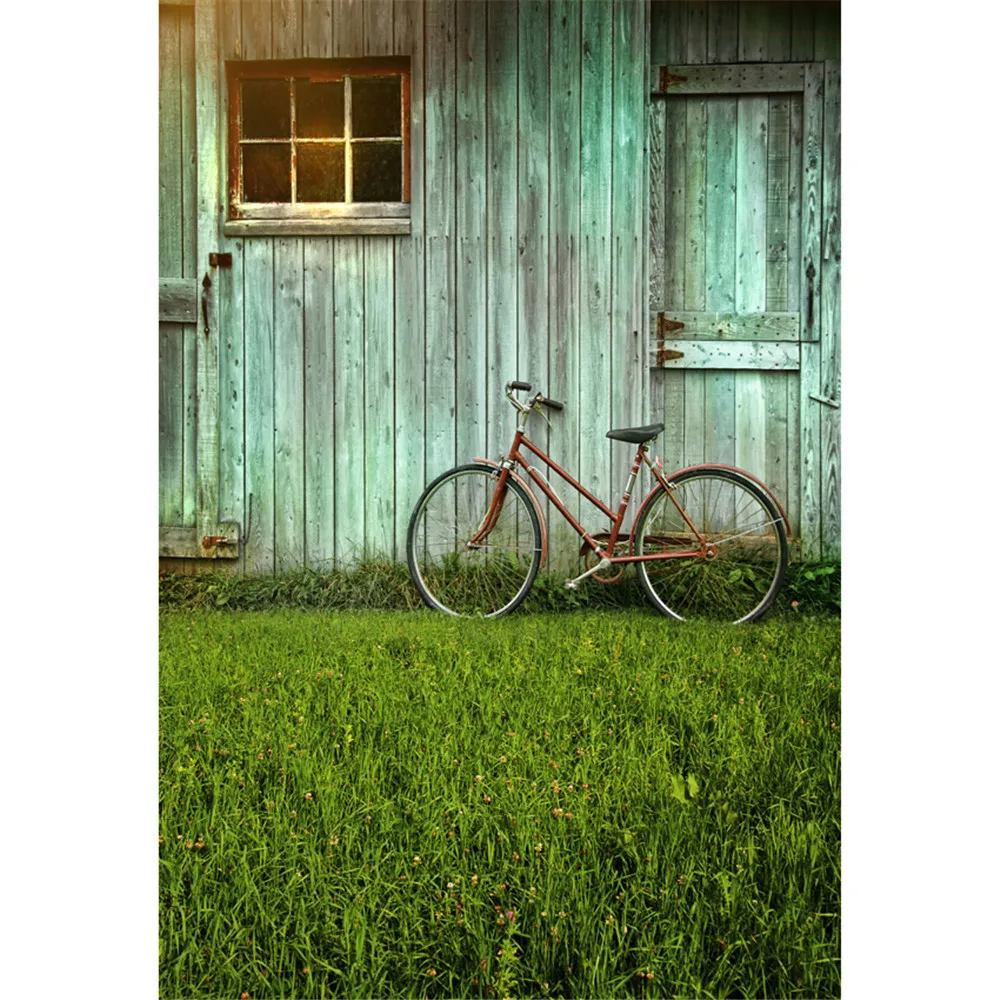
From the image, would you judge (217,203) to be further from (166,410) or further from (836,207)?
(836,207)

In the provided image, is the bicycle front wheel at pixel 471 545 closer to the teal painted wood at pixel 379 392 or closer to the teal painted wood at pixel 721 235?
the teal painted wood at pixel 379 392

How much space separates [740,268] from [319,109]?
6.35 ft

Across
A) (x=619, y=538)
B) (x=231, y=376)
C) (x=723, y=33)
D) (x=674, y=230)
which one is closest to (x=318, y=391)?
(x=231, y=376)

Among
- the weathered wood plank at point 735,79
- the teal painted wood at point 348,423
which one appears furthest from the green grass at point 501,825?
the weathered wood plank at point 735,79

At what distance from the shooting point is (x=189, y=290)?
14.6ft

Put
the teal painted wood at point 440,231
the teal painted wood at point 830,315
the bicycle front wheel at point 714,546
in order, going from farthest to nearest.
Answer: the teal painted wood at point 440,231 → the teal painted wood at point 830,315 → the bicycle front wheel at point 714,546

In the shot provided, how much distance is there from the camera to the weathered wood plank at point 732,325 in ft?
14.1

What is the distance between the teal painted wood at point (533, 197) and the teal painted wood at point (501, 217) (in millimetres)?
28

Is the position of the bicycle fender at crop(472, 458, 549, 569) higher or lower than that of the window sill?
lower

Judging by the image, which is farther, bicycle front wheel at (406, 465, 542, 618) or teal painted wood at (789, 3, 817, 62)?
teal painted wood at (789, 3, 817, 62)

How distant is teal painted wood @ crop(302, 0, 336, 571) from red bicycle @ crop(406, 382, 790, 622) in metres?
0.46

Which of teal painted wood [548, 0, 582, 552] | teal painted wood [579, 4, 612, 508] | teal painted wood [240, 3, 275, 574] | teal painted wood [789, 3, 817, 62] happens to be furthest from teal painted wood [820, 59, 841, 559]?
teal painted wood [240, 3, 275, 574]

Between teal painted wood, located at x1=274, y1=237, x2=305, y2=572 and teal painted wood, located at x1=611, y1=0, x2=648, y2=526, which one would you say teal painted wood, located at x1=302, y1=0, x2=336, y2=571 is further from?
teal painted wood, located at x1=611, y1=0, x2=648, y2=526

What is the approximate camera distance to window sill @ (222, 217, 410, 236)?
441 centimetres
